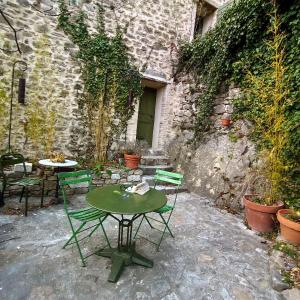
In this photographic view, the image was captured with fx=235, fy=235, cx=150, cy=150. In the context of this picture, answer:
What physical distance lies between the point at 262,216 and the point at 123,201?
2068 mm

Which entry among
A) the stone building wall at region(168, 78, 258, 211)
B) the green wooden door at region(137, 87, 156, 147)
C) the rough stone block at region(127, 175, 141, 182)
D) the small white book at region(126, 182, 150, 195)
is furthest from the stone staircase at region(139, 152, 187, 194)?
the small white book at region(126, 182, 150, 195)

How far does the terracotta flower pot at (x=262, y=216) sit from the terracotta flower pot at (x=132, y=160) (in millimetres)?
2422

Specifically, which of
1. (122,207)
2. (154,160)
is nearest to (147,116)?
(154,160)

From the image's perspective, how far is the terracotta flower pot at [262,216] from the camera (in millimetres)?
3131

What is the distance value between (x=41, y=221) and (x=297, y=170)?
351 cm

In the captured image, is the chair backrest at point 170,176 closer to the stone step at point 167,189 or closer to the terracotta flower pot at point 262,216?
the terracotta flower pot at point 262,216

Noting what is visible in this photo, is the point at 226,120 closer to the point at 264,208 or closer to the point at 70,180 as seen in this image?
the point at 264,208

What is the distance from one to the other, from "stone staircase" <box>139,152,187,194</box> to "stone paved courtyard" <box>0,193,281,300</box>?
1609 millimetres

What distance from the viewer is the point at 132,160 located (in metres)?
4.96

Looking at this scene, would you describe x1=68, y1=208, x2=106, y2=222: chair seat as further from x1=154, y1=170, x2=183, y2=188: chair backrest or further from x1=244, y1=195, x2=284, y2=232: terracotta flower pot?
x1=244, y1=195, x2=284, y2=232: terracotta flower pot

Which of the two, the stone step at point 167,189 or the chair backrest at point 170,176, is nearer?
the chair backrest at point 170,176

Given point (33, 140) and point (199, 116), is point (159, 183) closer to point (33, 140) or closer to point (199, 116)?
point (199, 116)

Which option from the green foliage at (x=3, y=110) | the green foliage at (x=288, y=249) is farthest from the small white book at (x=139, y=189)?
the green foliage at (x=3, y=110)

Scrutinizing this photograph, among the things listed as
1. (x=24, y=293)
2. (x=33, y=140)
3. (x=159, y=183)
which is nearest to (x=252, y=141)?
(x=159, y=183)
